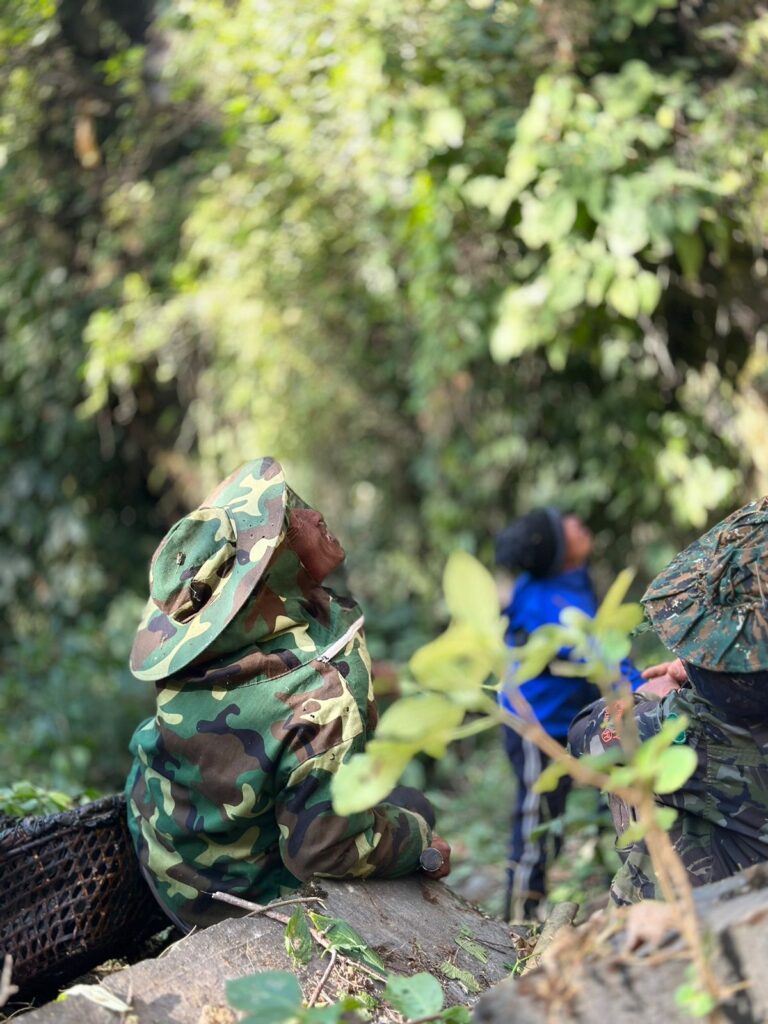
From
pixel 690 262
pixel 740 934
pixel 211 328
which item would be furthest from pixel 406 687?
pixel 211 328

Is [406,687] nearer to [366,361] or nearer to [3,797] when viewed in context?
[3,797]

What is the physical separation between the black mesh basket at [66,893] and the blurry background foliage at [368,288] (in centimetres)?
294

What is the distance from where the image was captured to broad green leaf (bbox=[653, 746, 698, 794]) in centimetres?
134

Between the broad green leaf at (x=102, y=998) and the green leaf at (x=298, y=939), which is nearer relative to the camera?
the broad green leaf at (x=102, y=998)

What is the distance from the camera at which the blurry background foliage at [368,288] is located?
4.70 m

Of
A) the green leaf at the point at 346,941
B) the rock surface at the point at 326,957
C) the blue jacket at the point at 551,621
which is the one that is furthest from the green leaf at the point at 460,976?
the blue jacket at the point at 551,621

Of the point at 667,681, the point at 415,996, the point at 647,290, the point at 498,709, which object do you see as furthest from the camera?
the point at 647,290

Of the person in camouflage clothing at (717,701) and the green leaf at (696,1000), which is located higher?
the green leaf at (696,1000)

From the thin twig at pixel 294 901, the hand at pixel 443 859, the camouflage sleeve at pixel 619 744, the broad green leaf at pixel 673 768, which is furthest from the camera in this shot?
the hand at pixel 443 859

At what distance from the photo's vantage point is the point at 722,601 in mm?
1995

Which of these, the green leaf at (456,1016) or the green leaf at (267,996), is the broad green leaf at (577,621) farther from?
the green leaf at (456,1016)

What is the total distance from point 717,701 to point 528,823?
2647 millimetres

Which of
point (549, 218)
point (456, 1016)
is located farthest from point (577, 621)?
point (549, 218)

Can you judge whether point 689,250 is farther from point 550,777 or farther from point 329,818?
point 550,777
